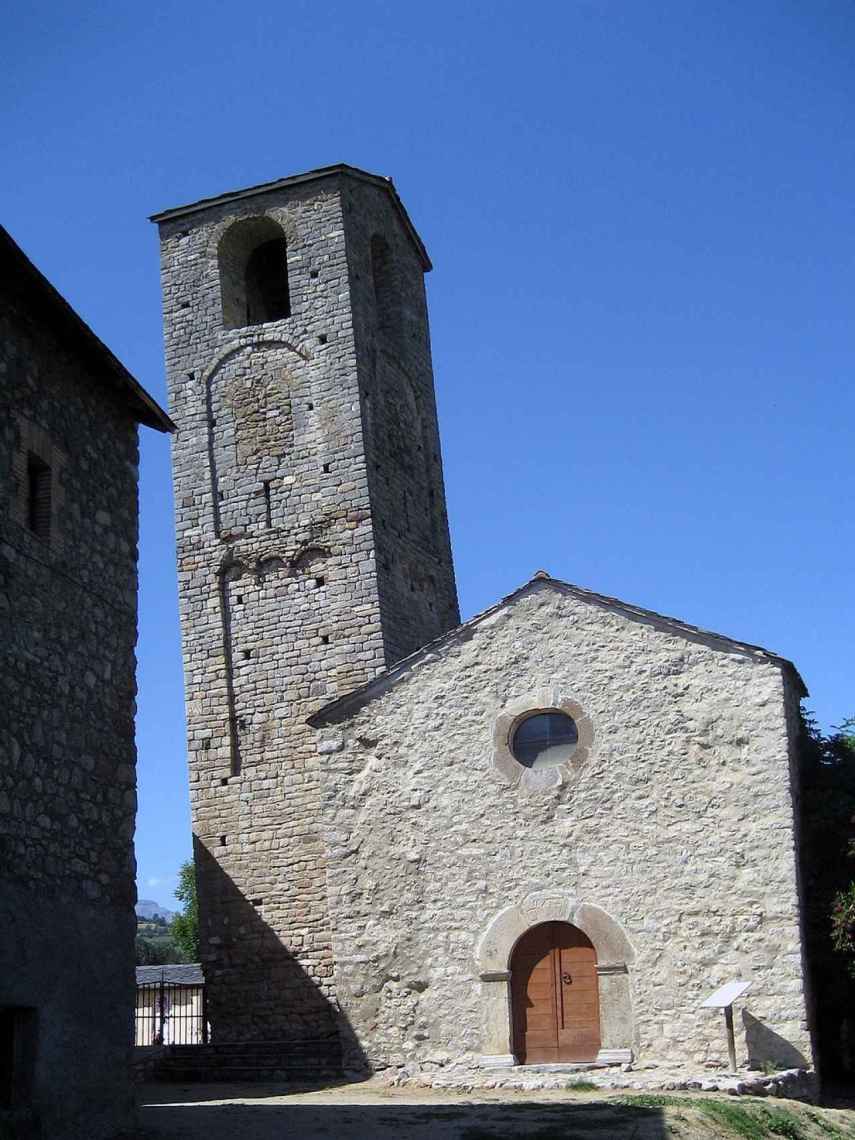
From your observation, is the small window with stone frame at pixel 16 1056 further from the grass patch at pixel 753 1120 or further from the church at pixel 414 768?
the church at pixel 414 768

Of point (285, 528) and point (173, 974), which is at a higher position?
point (285, 528)

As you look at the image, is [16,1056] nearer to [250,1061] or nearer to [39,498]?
[39,498]

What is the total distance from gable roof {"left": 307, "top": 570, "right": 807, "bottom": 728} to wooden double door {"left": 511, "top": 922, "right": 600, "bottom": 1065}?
3.71 metres

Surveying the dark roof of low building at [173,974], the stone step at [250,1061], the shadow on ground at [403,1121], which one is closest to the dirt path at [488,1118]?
the shadow on ground at [403,1121]

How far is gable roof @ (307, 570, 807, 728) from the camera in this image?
16.0 m

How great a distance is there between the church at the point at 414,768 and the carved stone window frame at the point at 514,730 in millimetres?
37

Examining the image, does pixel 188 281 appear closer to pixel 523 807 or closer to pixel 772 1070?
pixel 523 807

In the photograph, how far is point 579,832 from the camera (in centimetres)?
1603

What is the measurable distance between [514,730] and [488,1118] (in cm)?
544

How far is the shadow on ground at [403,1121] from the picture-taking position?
11086mm

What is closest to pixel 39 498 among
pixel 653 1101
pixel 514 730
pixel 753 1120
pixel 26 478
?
pixel 26 478

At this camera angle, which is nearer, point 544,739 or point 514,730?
point 544,739

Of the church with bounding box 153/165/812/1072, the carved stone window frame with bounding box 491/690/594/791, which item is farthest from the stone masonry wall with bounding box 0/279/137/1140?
the carved stone window frame with bounding box 491/690/594/791

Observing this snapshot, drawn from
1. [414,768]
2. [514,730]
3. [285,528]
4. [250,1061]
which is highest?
[285,528]
